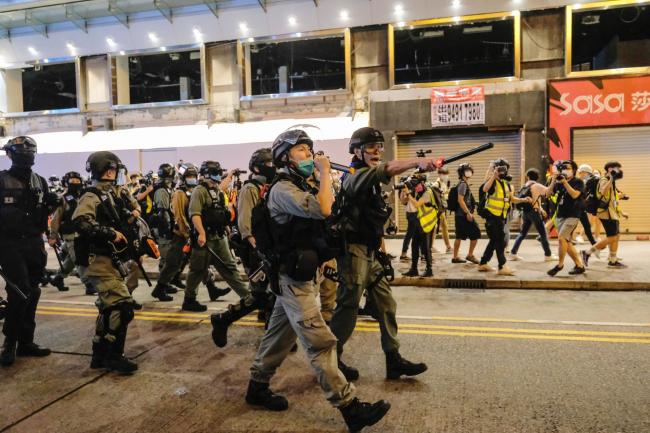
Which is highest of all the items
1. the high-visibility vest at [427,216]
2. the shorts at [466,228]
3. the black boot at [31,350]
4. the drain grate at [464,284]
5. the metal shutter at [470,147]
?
the metal shutter at [470,147]

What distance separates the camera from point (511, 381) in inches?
157

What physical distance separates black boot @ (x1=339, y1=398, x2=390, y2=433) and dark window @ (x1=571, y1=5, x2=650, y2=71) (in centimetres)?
1401

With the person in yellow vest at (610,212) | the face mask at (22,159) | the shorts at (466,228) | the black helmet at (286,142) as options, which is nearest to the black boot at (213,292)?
the face mask at (22,159)

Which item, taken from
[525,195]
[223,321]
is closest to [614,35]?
[525,195]

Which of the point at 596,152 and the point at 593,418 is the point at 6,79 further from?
the point at 593,418

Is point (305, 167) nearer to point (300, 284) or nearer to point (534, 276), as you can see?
point (300, 284)

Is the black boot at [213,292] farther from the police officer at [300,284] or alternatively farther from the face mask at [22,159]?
the police officer at [300,284]

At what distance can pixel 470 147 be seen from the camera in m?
14.4

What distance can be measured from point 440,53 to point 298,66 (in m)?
4.46

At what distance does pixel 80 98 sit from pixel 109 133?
172 centimetres

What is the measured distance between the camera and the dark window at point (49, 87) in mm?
18281

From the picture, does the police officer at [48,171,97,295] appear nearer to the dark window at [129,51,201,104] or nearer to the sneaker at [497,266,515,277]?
the sneaker at [497,266,515,277]

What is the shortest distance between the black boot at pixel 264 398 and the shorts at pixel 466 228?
678 cm

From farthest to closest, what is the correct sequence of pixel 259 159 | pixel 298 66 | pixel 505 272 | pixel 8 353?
pixel 298 66
pixel 505 272
pixel 259 159
pixel 8 353
